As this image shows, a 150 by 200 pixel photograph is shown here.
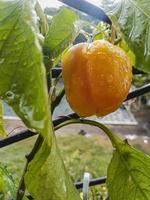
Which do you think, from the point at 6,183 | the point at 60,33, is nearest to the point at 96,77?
the point at 60,33

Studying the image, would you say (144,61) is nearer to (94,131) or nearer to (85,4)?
(85,4)

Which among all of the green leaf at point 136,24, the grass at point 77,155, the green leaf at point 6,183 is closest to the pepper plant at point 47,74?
the green leaf at point 136,24

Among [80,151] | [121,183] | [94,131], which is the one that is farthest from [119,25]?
[94,131]

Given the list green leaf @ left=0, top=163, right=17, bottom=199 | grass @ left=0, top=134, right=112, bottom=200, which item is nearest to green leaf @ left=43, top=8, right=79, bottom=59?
green leaf @ left=0, top=163, right=17, bottom=199

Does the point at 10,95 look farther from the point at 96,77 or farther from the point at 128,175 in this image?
the point at 128,175

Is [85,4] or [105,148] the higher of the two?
[85,4]

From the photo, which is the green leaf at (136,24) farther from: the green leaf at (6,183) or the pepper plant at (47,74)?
the green leaf at (6,183)

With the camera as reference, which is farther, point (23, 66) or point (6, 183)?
point (6, 183)
